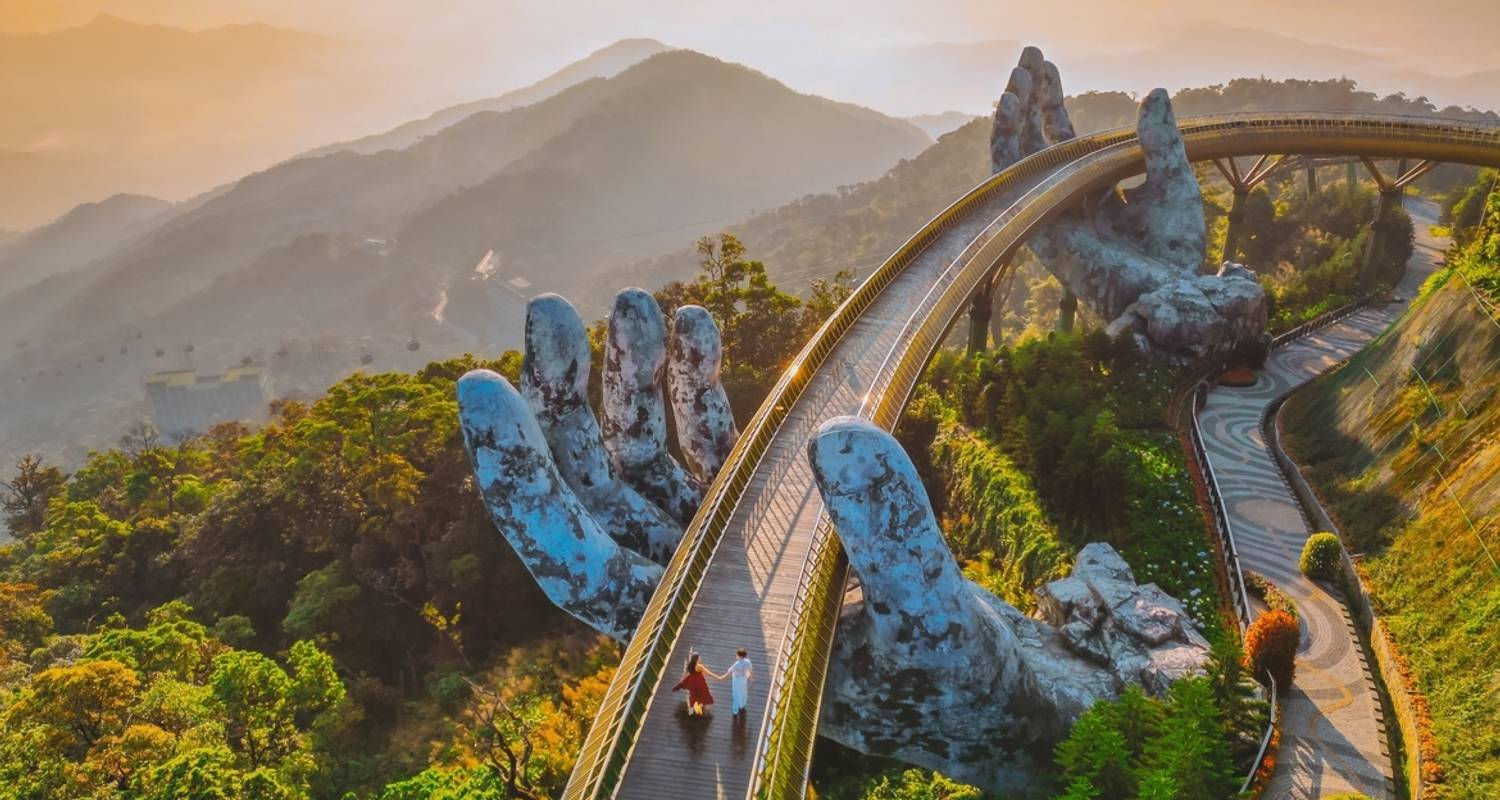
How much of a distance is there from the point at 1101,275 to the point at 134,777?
37.8m

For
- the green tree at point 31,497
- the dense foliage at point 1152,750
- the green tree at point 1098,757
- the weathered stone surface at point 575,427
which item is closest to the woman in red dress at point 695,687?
the dense foliage at point 1152,750

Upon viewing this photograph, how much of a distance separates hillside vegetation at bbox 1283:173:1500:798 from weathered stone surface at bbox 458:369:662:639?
15.0 metres

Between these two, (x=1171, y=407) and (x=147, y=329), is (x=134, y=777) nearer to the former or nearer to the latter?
(x=1171, y=407)

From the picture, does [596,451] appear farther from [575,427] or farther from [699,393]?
[699,393]

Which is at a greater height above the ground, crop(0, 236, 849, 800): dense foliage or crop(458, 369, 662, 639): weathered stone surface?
crop(458, 369, 662, 639): weathered stone surface

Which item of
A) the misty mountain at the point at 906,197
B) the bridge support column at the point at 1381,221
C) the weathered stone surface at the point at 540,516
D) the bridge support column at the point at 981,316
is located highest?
the misty mountain at the point at 906,197

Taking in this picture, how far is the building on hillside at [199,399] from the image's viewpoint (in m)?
147

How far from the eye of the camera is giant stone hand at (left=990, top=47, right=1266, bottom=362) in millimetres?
31781

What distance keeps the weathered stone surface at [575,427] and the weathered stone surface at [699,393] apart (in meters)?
2.45

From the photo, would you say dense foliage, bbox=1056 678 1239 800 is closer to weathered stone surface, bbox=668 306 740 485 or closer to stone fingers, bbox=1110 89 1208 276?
weathered stone surface, bbox=668 306 740 485

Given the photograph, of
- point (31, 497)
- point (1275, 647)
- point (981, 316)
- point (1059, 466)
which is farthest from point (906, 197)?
point (1275, 647)

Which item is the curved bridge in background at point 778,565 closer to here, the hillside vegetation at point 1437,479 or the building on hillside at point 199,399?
the hillside vegetation at point 1437,479

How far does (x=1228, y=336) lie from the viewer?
105 ft

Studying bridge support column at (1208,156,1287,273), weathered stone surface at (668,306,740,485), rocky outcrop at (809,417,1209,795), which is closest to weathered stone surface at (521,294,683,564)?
weathered stone surface at (668,306,740,485)
